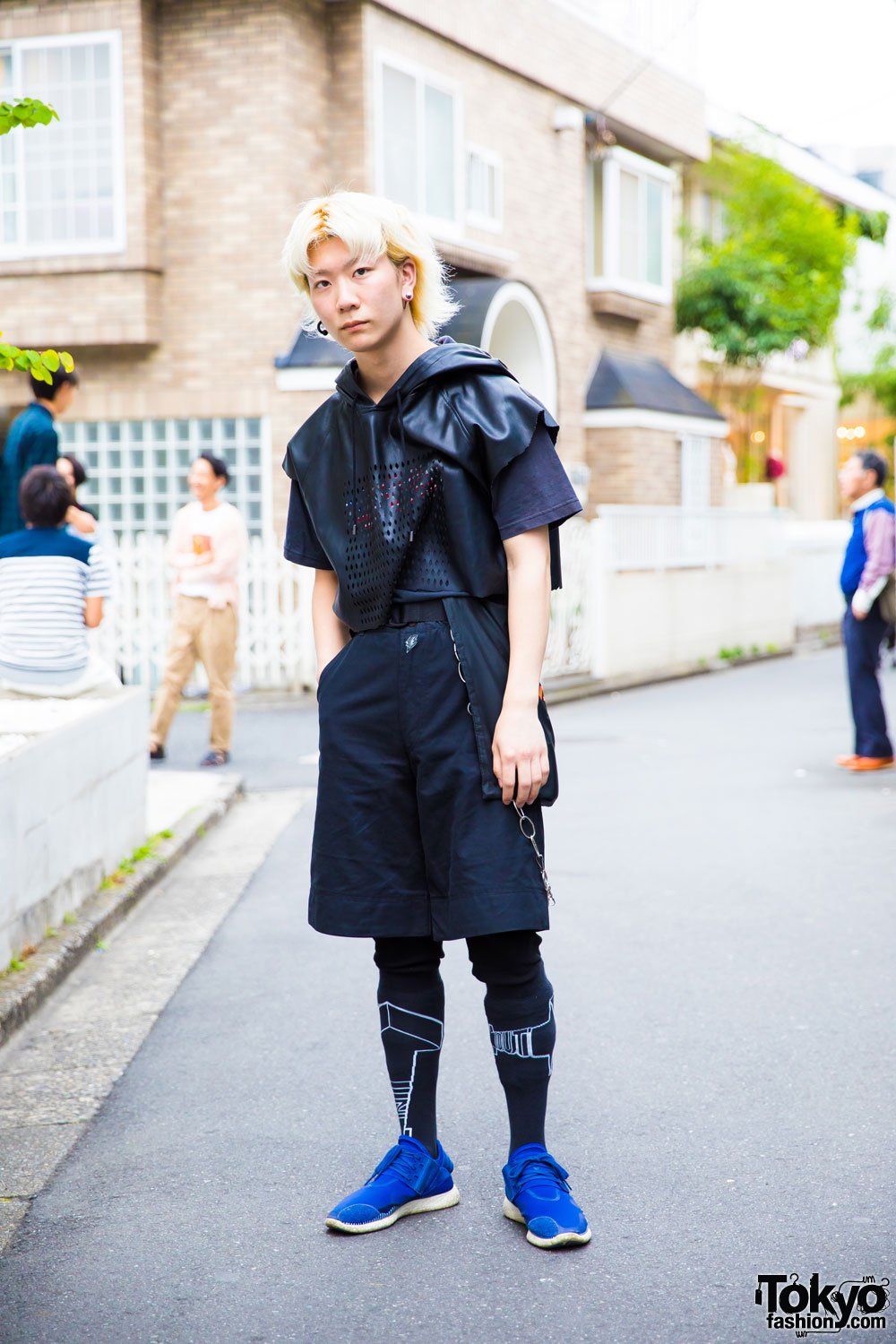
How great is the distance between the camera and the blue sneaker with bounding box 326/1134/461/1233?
3299 mm

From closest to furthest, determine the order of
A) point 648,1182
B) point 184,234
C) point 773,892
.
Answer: point 648,1182 → point 773,892 → point 184,234

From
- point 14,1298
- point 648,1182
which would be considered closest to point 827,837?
point 648,1182

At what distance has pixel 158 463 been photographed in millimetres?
16469

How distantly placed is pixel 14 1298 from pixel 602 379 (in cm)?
1911

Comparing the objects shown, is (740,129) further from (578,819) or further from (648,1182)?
(648,1182)

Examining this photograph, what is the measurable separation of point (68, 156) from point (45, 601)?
9.66m

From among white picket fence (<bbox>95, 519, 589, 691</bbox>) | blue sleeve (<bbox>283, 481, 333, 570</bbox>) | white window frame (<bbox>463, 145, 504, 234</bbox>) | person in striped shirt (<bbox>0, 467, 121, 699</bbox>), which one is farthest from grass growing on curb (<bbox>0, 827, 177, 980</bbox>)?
white window frame (<bbox>463, 145, 504, 234</bbox>)

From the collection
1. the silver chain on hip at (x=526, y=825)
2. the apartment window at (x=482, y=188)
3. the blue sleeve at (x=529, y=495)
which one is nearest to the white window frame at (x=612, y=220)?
the apartment window at (x=482, y=188)

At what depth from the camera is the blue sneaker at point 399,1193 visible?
3299 millimetres

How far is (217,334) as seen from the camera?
52.5 ft

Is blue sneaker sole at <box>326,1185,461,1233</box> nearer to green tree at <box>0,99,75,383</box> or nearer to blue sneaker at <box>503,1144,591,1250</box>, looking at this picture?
blue sneaker at <box>503,1144,591,1250</box>

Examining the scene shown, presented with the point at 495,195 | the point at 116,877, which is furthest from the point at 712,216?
the point at 116,877

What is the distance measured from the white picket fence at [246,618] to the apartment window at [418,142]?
448 centimetres

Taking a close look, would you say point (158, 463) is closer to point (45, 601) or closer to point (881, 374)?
point (45, 601)
